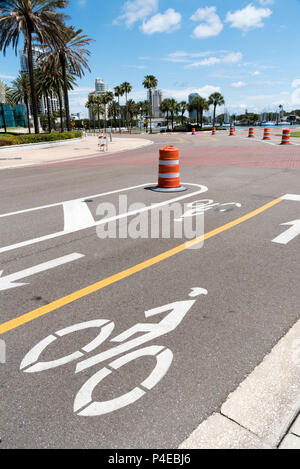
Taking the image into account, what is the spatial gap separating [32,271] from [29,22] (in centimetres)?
3417

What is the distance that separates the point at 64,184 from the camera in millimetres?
10977

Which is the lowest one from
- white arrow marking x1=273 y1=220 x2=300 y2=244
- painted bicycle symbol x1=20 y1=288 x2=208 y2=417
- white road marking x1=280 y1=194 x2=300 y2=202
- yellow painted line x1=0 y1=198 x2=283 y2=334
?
painted bicycle symbol x1=20 y1=288 x2=208 y2=417

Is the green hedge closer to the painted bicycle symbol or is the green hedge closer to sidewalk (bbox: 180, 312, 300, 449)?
the painted bicycle symbol

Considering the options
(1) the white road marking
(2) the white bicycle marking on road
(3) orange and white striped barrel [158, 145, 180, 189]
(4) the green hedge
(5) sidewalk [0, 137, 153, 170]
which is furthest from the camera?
(4) the green hedge

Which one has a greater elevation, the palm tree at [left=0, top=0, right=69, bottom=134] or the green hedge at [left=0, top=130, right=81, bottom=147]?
the palm tree at [left=0, top=0, right=69, bottom=134]

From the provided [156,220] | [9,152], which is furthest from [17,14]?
[156,220]

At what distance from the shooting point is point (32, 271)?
4.51 meters

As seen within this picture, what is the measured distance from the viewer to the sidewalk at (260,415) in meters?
2.13

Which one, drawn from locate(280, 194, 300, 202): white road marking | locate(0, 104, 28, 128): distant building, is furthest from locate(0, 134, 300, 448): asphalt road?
locate(0, 104, 28, 128): distant building

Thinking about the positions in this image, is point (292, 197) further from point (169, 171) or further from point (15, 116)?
point (15, 116)

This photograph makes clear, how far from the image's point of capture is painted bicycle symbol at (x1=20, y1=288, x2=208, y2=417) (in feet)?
8.02

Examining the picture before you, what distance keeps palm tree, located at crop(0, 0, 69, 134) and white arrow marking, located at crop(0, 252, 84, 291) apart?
30.9 m

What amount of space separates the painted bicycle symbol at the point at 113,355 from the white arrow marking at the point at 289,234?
2.52 meters

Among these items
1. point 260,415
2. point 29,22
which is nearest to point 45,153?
point 29,22
